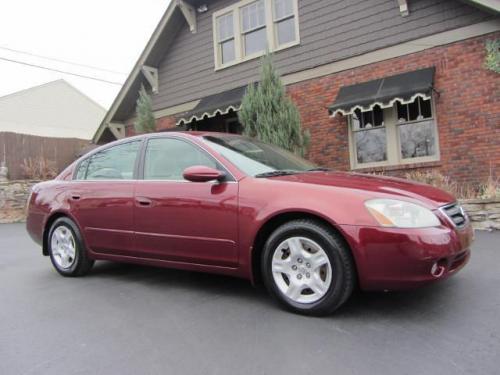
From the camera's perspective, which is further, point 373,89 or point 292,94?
point 292,94

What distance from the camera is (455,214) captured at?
9.86 ft

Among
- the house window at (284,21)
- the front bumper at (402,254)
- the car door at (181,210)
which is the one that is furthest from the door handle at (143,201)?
the house window at (284,21)

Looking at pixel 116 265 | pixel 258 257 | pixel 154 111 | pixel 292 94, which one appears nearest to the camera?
pixel 258 257

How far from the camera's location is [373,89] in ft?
25.9

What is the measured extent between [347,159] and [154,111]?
21.8ft

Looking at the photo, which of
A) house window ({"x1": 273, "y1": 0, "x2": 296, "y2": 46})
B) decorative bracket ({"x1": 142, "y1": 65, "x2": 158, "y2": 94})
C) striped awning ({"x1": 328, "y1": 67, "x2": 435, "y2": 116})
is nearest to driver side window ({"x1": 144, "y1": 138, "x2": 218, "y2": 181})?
striped awning ({"x1": 328, "y1": 67, "x2": 435, "y2": 116})

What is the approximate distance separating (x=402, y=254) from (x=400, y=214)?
27cm

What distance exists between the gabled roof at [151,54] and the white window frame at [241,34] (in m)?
0.96

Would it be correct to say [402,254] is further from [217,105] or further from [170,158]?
[217,105]

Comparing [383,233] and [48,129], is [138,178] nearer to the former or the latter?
[383,233]

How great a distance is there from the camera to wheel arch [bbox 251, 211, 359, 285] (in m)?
2.88

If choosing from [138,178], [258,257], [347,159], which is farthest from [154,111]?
[258,257]

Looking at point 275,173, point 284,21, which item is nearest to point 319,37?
point 284,21

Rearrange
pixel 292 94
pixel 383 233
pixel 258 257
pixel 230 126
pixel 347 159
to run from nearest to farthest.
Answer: pixel 383 233, pixel 258 257, pixel 347 159, pixel 292 94, pixel 230 126
